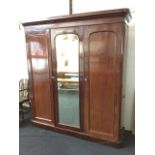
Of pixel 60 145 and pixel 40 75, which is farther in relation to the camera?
pixel 40 75

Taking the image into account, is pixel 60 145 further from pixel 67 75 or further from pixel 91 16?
pixel 91 16

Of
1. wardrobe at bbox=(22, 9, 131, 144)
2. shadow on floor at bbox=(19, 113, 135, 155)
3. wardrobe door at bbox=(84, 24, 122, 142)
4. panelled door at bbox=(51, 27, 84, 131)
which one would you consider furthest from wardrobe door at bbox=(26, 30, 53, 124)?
wardrobe door at bbox=(84, 24, 122, 142)

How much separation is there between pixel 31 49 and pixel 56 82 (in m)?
0.73

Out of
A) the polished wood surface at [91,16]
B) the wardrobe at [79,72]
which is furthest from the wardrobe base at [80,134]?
the polished wood surface at [91,16]

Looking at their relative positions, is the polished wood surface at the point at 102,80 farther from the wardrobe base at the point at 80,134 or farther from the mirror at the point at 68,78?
the mirror at the point at 68,78

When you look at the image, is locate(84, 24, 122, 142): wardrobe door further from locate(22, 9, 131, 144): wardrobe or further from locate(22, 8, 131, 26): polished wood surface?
locate(22, 8, 131, 26): polished wood surface

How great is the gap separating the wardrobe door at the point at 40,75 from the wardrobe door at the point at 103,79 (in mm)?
714

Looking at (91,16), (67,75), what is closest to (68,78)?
(67,75)

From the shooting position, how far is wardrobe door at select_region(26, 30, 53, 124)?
2.84 meters

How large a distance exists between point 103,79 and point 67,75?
2.09ft

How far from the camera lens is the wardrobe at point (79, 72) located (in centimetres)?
231

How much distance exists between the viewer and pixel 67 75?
2777 mm
